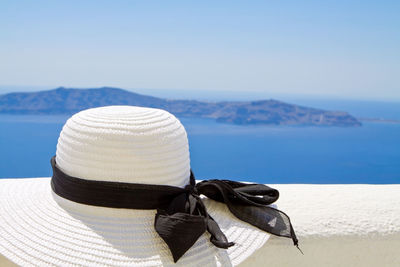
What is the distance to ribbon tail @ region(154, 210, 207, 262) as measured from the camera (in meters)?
1.02

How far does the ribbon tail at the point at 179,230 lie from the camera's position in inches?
40.2

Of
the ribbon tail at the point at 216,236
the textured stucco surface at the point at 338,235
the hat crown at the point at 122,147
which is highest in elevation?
the hat crown at the point at 122,147

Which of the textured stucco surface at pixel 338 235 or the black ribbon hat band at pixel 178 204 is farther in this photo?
the textured stucco surface at pixel 338 235

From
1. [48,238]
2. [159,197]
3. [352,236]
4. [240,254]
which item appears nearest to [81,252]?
[48,238]

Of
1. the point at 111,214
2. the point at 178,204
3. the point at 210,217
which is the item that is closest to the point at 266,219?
the point at 210,217

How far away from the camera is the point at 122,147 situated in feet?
3.51

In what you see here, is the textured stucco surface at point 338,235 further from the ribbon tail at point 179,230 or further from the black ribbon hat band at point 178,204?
the ribbon tail at point 179,230

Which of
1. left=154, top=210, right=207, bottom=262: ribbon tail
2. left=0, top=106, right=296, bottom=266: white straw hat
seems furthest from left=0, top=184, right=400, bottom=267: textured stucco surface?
left=154, top=210, right=207, bottom=262: ribbon tail

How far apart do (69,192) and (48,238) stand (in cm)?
13

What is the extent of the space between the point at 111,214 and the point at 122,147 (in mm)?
180

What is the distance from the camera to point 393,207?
1.43m

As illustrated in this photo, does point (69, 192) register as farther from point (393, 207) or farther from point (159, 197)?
point (393, 207)

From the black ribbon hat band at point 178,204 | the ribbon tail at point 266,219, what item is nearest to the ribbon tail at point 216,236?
the black ribbon hat band at point 178,204

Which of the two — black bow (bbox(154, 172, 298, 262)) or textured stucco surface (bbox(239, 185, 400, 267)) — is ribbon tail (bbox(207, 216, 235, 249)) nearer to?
black bow (bbox(154, 172, 298, 262))
